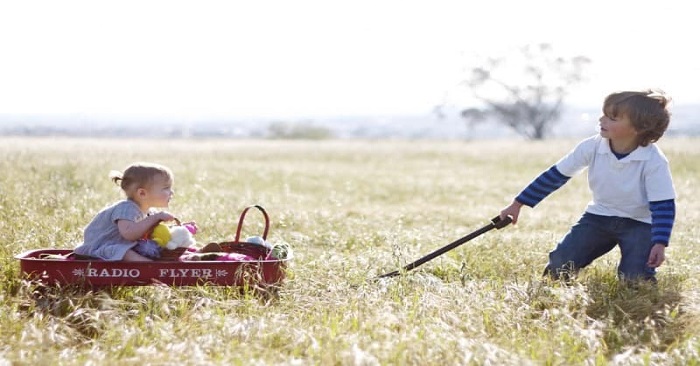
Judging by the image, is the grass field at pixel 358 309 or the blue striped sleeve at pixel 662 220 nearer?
the grass field at pixel 358 309

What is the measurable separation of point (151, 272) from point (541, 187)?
121 inches

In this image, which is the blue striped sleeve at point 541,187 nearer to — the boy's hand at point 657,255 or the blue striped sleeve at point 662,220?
the blue striped sleeve at point 662,220

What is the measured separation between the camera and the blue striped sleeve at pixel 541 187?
672 centimetres

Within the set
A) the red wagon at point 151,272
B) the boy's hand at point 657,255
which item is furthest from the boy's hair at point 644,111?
the red wagon at point 151,272

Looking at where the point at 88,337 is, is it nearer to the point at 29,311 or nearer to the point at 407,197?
the point at 29,311

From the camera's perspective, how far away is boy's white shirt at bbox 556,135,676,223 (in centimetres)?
633

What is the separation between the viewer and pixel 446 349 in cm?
443

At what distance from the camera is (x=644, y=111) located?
6320 millimetres

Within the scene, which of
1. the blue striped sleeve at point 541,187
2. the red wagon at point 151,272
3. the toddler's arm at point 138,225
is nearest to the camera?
the red wagon at point 151,272

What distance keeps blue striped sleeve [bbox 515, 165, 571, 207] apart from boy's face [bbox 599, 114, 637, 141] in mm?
511

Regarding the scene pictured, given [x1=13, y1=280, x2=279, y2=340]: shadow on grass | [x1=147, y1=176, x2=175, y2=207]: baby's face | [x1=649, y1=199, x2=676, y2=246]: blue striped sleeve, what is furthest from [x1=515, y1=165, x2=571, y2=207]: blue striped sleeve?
[x1=147, y1=176, x2=175, y2=207]: baby's face

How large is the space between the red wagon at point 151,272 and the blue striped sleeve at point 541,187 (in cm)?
209

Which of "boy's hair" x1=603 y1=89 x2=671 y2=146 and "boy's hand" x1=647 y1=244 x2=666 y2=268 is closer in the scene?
"boy's hand" x1=647 y1=244 x2=666 y2=268

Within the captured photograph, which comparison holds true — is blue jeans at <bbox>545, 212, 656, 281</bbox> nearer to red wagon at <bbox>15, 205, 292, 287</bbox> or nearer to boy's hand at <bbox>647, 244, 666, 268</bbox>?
boy's hand at <bbox>647, 244, 666, 268</bbox>
